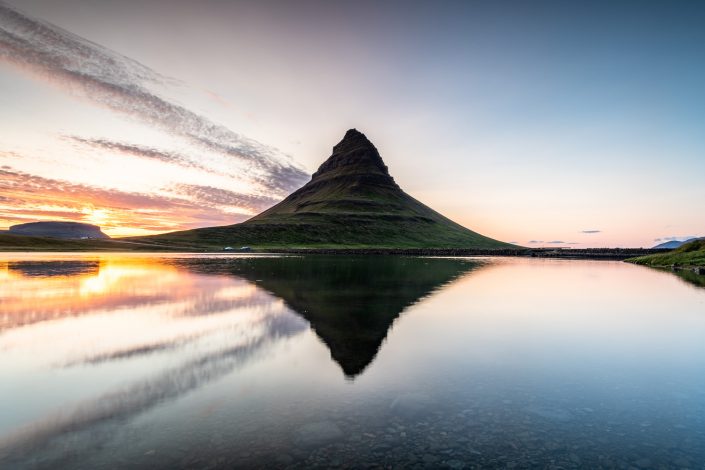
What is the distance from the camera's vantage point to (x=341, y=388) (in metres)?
13.6

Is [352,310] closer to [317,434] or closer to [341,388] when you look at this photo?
[341,388]

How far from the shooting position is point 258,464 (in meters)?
8.54

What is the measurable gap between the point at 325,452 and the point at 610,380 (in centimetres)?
1192

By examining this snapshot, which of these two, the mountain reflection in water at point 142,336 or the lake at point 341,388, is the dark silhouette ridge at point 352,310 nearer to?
the mountain reflection in water at point 142,336

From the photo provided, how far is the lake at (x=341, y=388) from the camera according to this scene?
9273 millimetres

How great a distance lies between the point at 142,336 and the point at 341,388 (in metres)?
12.0

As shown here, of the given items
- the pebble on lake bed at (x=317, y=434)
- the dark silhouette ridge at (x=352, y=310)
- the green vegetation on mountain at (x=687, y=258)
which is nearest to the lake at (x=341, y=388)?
the pebble on lake bed at (x=317, y=434)

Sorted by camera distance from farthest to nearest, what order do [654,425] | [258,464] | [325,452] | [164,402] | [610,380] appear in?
1. [610,380]
2. [164,402]
3. [654,425]
4. [325,452]
5. [258,464]

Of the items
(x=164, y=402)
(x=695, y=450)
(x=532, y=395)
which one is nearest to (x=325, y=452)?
(x=164, y=402)

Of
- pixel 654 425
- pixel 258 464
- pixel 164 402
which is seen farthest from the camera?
Result: pixel 164 402

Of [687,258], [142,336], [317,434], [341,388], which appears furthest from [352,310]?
[687,258]

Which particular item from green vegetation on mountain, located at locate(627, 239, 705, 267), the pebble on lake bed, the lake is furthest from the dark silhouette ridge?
green vegetation on mountain, located at locate(627, 239, 705, 267)

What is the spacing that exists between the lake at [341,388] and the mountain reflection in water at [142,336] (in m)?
0.10

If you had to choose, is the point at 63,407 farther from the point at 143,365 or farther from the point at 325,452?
the point at 325,452
